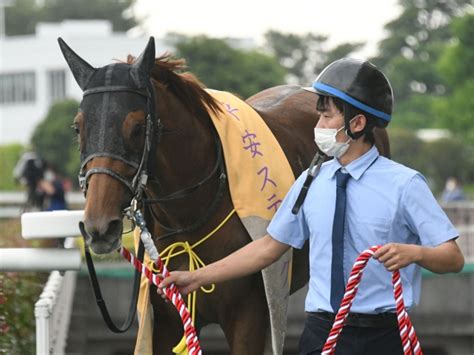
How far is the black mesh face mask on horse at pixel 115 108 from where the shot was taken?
4723 mm

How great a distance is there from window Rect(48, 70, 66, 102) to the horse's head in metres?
63.5

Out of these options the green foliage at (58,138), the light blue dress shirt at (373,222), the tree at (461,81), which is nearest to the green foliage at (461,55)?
the tree at (461,81)

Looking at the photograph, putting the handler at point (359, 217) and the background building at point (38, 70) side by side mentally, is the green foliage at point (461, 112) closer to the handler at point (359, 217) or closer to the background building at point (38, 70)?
the background building at point (38, 70)

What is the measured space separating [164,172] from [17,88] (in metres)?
67.2

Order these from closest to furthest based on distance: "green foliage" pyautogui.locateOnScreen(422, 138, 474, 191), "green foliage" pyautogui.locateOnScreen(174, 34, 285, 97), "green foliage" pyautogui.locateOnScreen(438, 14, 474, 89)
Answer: "green foliage" pyautogui.locateOnScreen(422, 138, 474, 191), "green foliage" pyautogui.locateOnScreen(438, 14, 474, 89), "green foliage" pyautogui.locateOnScreen(174, 34, 285, 97)

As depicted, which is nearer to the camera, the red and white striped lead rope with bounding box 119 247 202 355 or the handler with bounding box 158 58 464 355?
the handler with bounding box 158 58 464 355

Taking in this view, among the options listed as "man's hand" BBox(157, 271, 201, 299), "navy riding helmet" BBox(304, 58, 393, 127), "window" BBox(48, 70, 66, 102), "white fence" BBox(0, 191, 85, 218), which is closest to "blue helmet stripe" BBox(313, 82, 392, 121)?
"navy riding helmet" BBox(304, 58, 393, 127)

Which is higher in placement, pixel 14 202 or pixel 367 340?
pixel 367 340

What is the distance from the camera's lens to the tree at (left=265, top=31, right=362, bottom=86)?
2936 inches

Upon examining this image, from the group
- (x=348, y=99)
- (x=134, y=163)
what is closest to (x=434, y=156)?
(x=134, y=163)

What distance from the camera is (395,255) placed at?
3.96m

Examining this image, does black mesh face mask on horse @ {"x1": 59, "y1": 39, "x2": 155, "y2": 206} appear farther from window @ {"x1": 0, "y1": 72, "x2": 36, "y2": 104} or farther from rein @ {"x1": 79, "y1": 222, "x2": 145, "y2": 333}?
window @ {"x1": 0, "y1": 72, "x2": 36, "y2": 104}

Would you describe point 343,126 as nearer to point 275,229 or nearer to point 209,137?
point 275,229

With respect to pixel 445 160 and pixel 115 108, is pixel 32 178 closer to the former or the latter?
pixel 115 108
